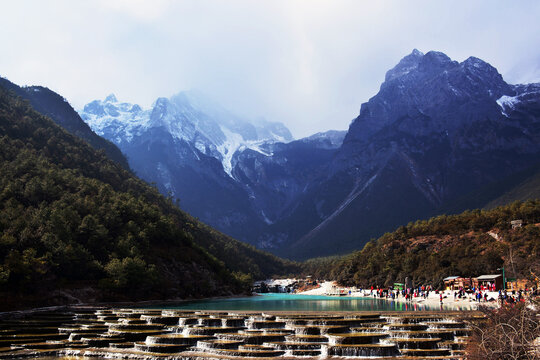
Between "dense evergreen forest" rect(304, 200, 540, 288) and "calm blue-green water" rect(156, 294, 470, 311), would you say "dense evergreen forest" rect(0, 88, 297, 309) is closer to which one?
"calm blue-green water" rect(156, 294, 470, 311)

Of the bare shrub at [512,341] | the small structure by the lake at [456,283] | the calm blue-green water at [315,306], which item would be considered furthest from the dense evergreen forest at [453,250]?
the bare shrub at [512,341]

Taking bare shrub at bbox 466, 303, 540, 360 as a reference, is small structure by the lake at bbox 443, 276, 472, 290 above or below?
below

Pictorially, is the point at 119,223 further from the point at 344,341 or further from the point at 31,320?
the point at 344,341

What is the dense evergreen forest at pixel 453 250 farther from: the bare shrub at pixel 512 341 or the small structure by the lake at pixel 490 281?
the bare shrub at pixel 512 341

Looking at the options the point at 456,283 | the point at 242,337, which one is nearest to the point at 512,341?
the point at 242,337

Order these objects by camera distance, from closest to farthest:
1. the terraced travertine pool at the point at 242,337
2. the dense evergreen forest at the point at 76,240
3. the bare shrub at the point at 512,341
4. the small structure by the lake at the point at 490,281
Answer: the bare shrub at the point at 512,341, the terraced travertine pool at the point at 242,337, the dense evergreen forest at the point at 76,240, the small structure by the lake at the point at 490,281

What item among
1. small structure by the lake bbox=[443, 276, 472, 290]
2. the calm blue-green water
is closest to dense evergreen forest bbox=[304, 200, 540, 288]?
small structure by the lake bbox=[443, 276, 472, 290]
